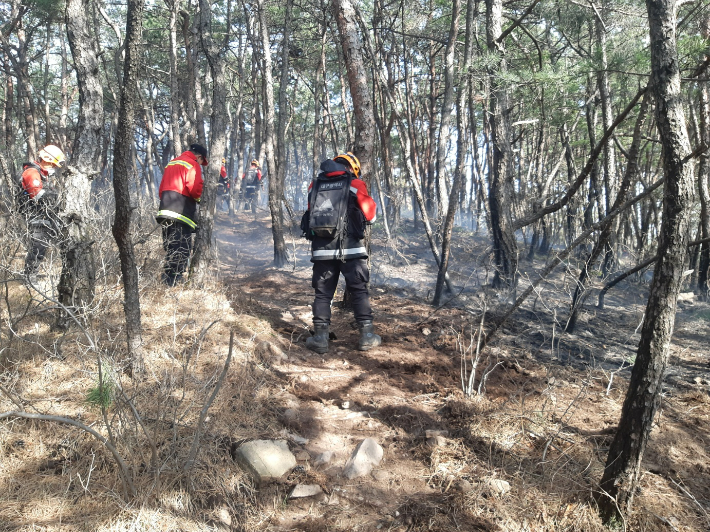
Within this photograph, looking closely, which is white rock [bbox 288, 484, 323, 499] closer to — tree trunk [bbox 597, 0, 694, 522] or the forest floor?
the forest floor

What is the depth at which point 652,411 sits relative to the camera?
2.11 m

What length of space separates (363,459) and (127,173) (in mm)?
2378

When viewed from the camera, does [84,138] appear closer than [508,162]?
Yes

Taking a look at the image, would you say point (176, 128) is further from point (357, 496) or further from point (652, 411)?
point (652, 411)

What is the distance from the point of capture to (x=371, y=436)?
3.17 metres

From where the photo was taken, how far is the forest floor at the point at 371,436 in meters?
2.28

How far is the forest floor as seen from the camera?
7.47 ft

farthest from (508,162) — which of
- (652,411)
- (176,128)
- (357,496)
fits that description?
(176,128)

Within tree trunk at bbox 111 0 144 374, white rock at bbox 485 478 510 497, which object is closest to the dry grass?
tree trunk at bbox 111 0 144 374

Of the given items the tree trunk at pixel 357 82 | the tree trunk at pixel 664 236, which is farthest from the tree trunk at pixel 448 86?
the tree trunk at pixel 664 236

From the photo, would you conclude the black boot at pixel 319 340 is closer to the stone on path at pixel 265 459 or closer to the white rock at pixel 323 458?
the white rock at pixel 323 458

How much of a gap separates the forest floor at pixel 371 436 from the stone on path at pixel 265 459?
6 cm

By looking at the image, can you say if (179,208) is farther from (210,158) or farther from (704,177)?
(704,177)

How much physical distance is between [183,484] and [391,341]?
9.61 ft
